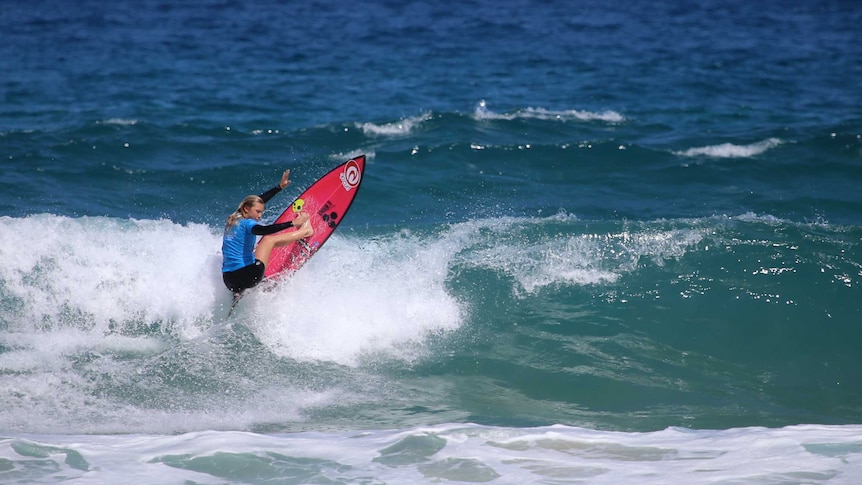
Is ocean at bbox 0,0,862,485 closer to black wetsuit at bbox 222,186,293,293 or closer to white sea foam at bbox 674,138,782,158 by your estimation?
white sea foam at bbox 674,138,782,158

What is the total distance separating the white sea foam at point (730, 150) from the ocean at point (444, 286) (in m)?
0.10

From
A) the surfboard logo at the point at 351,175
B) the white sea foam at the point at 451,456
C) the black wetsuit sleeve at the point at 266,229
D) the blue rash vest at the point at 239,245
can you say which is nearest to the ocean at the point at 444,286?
the white sea foam at the point at 451,456

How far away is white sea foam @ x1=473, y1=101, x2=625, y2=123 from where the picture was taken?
17266 millimetres

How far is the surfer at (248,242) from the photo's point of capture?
335 inches

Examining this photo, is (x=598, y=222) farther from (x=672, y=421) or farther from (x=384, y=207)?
(x=672, y=421)

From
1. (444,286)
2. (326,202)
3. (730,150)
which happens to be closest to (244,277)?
(326,202)

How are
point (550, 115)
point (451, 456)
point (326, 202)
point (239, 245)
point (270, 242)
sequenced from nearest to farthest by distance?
point (451, 456)
point (239, 245)
point (270, 242)
point (326, 202)
point (550, 115)

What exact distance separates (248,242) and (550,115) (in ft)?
33.3

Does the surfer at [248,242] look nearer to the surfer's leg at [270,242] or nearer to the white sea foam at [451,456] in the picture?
the surfer's leg at [270,242]

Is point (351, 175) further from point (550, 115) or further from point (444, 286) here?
point (550, 115)

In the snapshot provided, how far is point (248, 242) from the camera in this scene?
860 centimetres

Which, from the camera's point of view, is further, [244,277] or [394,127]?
[394,127]

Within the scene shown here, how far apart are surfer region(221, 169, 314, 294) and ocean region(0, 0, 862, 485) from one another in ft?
1.51

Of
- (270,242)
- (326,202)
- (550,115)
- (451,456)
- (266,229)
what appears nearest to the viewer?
(451,456)
